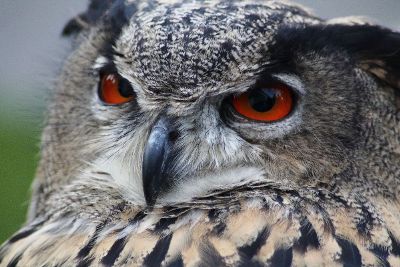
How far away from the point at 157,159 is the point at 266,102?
1.00ft

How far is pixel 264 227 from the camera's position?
6.65 feet

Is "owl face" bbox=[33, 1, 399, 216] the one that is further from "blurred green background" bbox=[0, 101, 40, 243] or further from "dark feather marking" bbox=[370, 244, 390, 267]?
"blurred green background" bbox=[0, 101, 40, 243]

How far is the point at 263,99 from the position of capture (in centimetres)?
212

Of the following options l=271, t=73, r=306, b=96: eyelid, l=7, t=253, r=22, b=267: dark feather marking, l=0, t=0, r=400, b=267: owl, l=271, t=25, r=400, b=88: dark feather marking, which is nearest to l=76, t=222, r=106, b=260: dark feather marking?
l=0, t=0, r=400, b=267: owl

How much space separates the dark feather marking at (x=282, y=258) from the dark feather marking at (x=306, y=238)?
0.9 inches

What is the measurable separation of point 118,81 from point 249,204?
47 cm

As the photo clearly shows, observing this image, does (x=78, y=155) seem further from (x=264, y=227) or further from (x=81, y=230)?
(x=264, y=227)

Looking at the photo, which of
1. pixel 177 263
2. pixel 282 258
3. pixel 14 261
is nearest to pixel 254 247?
pixel 282 258

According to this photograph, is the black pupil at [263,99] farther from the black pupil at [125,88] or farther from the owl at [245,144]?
the black pupil at [125,88]

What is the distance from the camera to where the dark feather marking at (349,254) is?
1944mm

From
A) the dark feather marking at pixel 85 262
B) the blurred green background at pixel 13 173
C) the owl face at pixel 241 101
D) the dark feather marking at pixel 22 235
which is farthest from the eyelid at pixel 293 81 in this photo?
the blurred green background at pixel 13 173

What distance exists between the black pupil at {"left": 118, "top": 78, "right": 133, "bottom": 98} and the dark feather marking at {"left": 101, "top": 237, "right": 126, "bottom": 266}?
0.38 metres

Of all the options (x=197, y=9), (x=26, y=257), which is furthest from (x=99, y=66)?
(x=26, y=257)

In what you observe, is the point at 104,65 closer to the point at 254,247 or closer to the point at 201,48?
the point at 201,48
